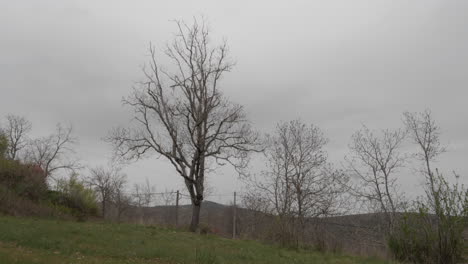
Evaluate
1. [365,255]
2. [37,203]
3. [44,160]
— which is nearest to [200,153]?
[37,203]

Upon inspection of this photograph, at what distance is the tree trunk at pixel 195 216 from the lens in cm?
2076

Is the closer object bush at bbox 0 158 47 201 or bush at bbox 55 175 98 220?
bush at bbox 0 158 47 201

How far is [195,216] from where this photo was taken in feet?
69.6

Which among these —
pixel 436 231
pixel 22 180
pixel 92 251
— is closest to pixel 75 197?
pixel 22 180

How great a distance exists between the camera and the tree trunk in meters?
20.8

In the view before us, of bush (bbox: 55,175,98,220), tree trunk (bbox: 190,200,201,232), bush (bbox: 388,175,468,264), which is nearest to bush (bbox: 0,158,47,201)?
bush (bbox: 55,175,98,220)

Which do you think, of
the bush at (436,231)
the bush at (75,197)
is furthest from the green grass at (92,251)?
the bush at (75,197)

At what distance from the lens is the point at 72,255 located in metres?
8.62

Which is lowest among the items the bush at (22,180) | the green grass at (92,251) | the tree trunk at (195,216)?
the green grass at (92,251)

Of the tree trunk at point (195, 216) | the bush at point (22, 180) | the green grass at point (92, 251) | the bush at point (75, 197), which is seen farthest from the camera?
the bush at point (75, 197)

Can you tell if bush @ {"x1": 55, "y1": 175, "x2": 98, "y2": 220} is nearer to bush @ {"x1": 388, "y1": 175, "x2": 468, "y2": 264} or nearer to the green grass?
the green grass

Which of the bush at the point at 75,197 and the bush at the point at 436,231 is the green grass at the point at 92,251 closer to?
the bush at the point at 436,231

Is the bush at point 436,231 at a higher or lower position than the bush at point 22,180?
lower

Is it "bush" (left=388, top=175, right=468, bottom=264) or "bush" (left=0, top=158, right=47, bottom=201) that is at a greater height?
"bush" (left=0, top=158, right=47, bottom=201)
